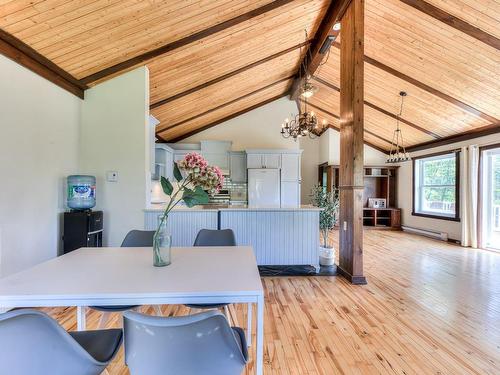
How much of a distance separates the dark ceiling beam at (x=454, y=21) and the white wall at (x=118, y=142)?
3.58 metres

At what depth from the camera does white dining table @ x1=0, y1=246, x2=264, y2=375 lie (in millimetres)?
1146

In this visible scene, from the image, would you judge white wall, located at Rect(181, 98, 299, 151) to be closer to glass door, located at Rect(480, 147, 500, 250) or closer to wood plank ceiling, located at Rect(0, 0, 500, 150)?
wood plank ceiling, located at Rect(0, 0, 500, 150)

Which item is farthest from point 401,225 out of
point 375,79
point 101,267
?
point 101,267

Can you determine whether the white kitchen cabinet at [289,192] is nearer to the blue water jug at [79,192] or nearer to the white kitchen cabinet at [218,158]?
the white kitchen cabinet at [218,158]

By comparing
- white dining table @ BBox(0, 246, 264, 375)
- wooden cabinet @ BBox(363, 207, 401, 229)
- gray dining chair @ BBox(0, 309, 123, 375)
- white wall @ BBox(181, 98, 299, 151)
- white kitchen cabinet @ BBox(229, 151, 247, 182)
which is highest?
white wall @ BBox(181, 98, 299, 151)

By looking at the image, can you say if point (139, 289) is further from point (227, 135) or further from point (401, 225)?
point (401, 225)

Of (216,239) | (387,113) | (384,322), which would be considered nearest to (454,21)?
(387,113)

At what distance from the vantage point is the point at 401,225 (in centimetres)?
789

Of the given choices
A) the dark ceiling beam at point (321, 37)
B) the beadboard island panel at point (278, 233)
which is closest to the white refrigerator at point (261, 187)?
the dark ceiling beam at point (321, 37)

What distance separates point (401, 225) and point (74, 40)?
8.61m

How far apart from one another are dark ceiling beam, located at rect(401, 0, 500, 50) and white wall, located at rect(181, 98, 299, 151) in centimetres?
403

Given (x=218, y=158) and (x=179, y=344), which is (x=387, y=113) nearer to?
(x=218, y=158)

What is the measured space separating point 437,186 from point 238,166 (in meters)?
5.12

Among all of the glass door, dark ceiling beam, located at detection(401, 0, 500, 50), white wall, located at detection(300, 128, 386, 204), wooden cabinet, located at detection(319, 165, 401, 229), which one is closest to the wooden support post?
dark ceiling beam, located at detection(401, 0, 500, 50)
